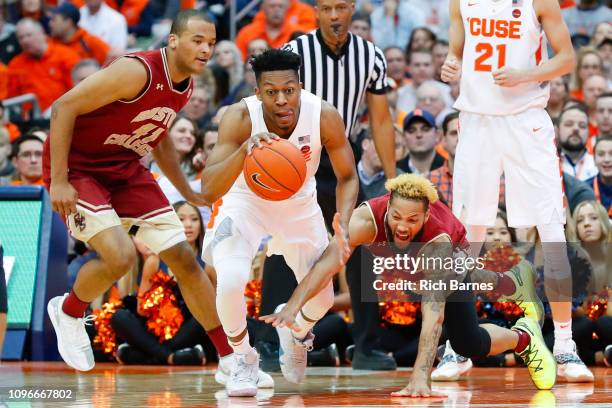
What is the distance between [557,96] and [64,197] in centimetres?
610

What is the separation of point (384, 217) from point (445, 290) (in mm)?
525

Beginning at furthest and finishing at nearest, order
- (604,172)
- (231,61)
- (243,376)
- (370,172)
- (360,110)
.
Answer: (231,61) < (360,110) < (370,172) < (604,172) < (243,376)

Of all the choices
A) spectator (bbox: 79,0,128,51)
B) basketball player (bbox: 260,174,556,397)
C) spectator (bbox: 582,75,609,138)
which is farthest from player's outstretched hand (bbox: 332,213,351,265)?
spectator (bbox: 79,0,128,51)

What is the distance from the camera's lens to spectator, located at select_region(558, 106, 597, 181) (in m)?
10.4

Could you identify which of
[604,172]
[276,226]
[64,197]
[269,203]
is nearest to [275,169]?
[269,203]

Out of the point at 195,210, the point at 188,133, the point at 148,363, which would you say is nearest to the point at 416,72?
the point at 188,133

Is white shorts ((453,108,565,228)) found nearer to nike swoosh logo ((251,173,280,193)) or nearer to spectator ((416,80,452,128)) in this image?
nike swoosh logo ((251,173,280,193))

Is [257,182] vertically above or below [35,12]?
below

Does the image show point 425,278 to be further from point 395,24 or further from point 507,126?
point 395,24

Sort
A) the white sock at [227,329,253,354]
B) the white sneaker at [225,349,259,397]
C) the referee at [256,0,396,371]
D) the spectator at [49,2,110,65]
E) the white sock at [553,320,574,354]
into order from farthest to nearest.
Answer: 1. the spectator at [49,2,110,65]
2. the referee at [256,0,396,371]
3. the white sock at [553,320,574,354]
4. the white sock at [227,329,253,354]
5. the white sneaker at [225,349,259,397]

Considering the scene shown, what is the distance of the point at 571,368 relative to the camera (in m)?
7.39

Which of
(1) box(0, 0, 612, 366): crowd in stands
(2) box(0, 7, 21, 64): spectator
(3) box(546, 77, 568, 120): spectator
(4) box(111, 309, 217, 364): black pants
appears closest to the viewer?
(1) box(0, 0, 612, 366): crowd in stands

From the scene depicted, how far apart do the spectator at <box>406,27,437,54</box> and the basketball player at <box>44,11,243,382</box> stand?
623cm

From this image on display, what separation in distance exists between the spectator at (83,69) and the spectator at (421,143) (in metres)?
4.09
